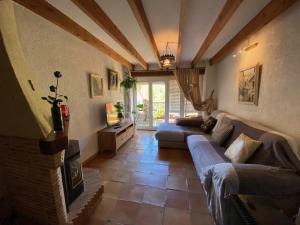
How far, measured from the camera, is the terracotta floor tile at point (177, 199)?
1.87 m

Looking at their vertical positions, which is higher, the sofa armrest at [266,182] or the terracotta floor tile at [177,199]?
the sofa armrest at [266,182]

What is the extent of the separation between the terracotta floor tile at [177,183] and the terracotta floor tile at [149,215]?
48 cm

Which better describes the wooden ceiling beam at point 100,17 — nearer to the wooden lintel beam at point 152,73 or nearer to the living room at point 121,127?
the living room at point 121,127

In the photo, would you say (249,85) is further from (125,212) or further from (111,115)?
(111,115)

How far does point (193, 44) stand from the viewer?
3.25m

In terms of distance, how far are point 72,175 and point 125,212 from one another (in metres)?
0.74

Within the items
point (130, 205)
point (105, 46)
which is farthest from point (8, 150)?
point (105, 46)

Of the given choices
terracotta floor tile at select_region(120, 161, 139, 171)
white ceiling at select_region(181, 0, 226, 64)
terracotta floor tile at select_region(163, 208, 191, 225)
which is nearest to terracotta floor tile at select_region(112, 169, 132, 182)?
terracotta floor tile at select_region(120, 161, 139, 171)

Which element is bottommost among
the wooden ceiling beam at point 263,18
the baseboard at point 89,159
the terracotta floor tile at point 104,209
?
the terracotta floor tile at point 104,209

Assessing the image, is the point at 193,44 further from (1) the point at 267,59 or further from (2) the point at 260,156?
(2) the point at 260,156

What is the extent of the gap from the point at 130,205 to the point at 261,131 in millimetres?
Result: 1917

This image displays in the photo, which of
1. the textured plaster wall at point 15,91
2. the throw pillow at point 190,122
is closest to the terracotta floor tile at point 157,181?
the textured plaster wall at point 15,91

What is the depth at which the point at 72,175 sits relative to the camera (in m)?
1.71

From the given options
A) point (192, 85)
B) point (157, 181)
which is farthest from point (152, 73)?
point (157, 181)
